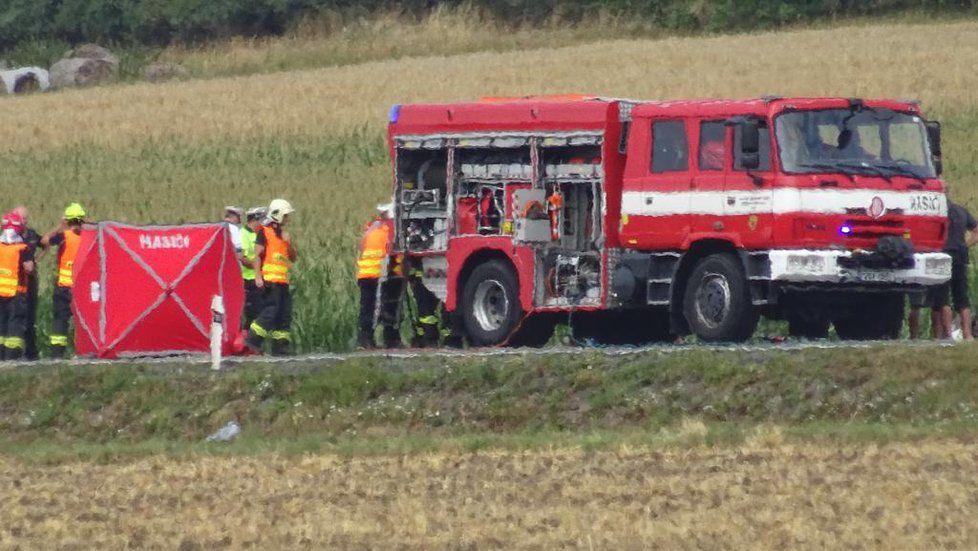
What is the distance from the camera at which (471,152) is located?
71.6ft

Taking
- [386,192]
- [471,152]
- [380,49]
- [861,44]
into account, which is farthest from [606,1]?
[471,152]

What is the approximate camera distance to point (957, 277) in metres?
20.3

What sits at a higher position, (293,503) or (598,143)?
(598,143)

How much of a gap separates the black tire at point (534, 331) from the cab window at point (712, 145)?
9.32 ft

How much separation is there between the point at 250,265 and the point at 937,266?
6.94 meters

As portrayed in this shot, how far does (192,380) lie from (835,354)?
19.6ft

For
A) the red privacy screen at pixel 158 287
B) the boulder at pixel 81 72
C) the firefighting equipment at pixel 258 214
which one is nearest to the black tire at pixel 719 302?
the red privacy screen at pixel 158 287

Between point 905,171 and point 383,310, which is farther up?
point 905,171

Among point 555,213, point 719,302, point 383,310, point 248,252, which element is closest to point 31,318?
point 248,252

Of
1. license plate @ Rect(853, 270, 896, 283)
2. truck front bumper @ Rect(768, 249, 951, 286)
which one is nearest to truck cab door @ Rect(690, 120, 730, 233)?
truck front bumper @ Rect(768, 249, 951, 286)

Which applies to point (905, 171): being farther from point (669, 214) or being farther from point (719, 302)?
point (669, 214)

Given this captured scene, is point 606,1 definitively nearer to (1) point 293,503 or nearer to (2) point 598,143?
(2) point 598,143

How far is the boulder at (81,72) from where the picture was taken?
225ft

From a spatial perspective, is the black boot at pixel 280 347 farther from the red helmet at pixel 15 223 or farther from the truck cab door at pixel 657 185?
the truck cab door at pixel 657 185
